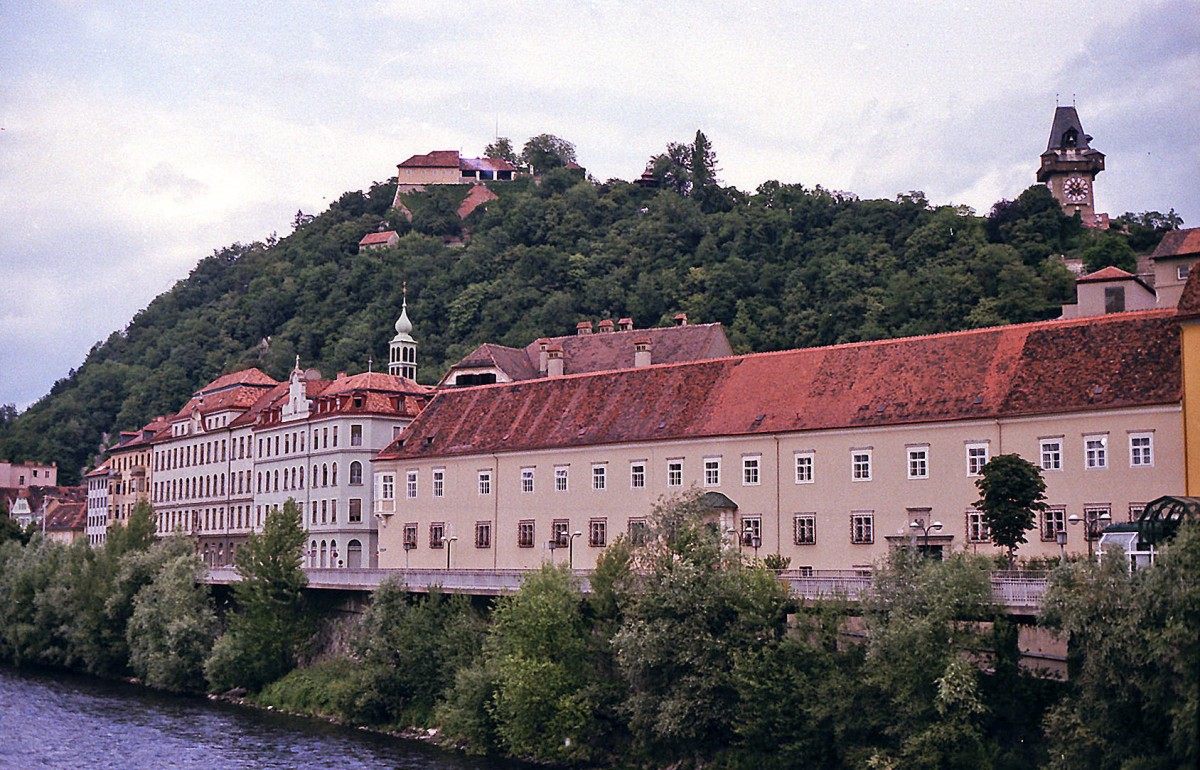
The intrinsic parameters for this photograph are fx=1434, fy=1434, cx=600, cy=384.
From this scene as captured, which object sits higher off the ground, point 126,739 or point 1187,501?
point 1187,501

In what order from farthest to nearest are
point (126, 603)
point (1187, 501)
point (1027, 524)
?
point (126, 603) → point (1027, 524) → point (1187, 501)

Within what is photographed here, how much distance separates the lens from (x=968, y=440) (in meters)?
52.1

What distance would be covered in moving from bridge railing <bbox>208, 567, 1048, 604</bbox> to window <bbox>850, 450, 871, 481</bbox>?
5037 mm

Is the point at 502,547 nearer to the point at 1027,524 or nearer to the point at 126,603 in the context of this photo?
the point at 126,603

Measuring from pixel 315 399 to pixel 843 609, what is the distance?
55.8 metres

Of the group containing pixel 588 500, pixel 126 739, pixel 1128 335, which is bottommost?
pixel 126 739

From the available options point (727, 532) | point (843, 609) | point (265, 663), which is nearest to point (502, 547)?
point (265, 663)

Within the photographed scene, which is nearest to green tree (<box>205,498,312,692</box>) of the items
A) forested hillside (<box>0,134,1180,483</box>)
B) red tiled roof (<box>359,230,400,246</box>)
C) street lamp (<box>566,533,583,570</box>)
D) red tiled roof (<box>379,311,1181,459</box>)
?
red tiled roof (<box>379,311,1181,459</box>)

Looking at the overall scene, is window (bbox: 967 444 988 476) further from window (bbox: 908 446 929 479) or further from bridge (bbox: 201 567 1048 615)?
bridge (bbox: 201 567 1048 615)

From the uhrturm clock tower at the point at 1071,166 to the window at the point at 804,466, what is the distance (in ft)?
300

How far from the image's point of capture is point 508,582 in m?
54.3

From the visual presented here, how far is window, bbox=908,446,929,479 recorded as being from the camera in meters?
53.1

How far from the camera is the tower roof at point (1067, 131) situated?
145m

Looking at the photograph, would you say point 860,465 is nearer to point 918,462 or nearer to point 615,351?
point 918,462
